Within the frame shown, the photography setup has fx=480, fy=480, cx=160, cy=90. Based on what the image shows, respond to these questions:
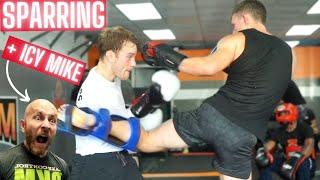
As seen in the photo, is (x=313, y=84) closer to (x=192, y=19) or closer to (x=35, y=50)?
(x=192, y=19)

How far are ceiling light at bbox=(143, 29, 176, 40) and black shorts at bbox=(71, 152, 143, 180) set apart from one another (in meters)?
6.82

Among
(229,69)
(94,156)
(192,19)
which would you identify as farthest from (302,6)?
(94,156)

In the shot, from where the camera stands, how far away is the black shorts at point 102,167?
1904mm

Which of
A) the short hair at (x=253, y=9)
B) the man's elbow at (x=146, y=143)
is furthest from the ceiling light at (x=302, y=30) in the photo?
the man's elbow at (x=146, y=143)

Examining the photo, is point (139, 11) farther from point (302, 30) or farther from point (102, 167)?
point (102, 167)

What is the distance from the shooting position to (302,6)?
271 inches

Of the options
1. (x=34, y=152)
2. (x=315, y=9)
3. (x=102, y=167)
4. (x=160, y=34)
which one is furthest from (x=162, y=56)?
(x=160, y=34)

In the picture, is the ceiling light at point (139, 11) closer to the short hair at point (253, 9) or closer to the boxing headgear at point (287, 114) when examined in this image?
the boxing headgear at point (287, 114)

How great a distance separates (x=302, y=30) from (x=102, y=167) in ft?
25.3

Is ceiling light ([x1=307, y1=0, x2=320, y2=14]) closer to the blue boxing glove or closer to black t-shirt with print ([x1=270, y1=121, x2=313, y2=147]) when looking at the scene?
black t-shirt with print ([x1=270, y1=121, x2=313, y2=147])

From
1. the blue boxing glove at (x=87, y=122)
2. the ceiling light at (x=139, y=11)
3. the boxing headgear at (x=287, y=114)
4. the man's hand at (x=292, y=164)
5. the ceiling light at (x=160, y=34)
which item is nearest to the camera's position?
the blue boxing glove at (x=87, y=122)

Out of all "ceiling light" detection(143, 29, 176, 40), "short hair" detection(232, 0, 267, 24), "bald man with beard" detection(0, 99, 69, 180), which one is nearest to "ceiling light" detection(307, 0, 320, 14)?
"ceiling light" detection(143, 29, 176, 40)

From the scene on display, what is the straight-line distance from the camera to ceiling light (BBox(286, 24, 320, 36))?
27.9 feet

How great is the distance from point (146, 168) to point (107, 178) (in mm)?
5788
